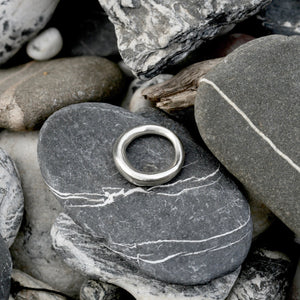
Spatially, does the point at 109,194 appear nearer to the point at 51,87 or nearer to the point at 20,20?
the point at 51,87

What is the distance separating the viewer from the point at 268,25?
113 inches

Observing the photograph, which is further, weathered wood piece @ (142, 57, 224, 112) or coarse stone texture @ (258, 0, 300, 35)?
coarse stone texture @ (258, 0, 300, 35)

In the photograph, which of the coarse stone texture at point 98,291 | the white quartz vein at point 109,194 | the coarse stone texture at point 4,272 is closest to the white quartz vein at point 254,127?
the white quartz vein at point 109,194

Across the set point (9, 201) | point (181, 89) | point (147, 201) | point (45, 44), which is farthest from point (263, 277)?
point (45, 44)

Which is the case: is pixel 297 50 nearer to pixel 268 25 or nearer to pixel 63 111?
pixel 268 25

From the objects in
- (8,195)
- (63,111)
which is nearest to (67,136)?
(63,111)

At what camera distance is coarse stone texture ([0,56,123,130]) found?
2.68 m

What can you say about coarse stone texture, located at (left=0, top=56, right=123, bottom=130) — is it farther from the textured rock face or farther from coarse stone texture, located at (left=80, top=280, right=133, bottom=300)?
coarse stone texture, located at (left=80, top=280, right=133, bottom=300)

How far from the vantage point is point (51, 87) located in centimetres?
272

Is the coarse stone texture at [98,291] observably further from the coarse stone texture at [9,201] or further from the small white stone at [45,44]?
the small white stone at [45,44]

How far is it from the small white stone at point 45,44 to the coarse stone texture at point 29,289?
1343mm

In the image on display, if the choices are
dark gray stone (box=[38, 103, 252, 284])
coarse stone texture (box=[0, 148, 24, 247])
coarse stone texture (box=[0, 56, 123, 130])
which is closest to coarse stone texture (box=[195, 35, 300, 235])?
dark gray stone (box=[38, 103, 252, 284])

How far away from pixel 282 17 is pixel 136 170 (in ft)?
4.68

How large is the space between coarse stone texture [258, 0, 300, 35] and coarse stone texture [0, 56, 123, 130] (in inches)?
38.7
